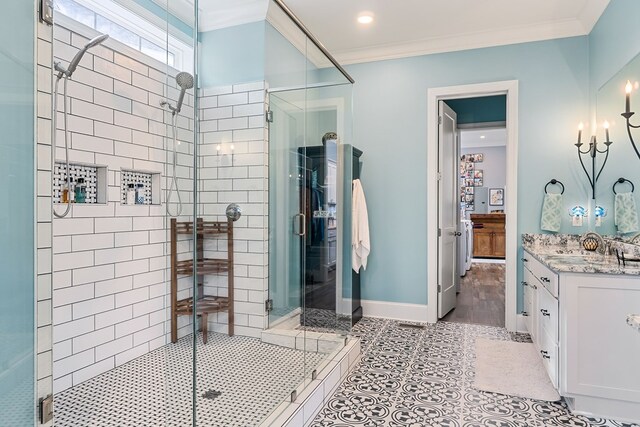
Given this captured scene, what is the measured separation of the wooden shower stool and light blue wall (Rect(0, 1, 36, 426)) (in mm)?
1019

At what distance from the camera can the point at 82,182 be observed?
100 inches

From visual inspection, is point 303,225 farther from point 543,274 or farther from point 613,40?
point 613,40

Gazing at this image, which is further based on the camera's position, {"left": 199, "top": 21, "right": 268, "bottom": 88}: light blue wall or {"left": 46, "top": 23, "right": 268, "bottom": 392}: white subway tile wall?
{"left": 199, "top": 21, "right": 268, "bottom": 88}: light blue wall

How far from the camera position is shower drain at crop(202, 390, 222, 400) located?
2164mm

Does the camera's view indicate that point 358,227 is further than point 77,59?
→ Yes

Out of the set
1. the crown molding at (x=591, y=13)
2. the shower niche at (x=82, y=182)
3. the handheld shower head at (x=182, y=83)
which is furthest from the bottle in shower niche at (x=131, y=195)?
the crown molding at (x=591, y=13)

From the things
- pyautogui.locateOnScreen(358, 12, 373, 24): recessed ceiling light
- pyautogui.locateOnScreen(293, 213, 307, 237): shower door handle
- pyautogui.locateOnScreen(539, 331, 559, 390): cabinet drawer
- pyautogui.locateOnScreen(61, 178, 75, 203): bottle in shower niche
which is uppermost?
pyautogui.locateOnScreen(358, 12, 373, 24): recessed ceiling light

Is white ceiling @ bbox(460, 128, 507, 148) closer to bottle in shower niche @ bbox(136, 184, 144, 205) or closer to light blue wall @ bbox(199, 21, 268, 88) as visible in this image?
light blue wall @ bbox(199, 21, 268, 88)

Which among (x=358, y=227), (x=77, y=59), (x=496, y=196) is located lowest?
(x=358, y=227)

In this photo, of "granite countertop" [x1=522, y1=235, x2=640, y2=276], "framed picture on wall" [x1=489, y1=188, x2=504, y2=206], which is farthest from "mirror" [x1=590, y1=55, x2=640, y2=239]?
"framed picture on wall" [x1=489, y1=188, x2=504, y2=206]

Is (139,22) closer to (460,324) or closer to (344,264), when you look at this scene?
(344,264)

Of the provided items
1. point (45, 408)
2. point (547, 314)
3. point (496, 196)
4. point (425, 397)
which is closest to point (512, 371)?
point (547, 314)

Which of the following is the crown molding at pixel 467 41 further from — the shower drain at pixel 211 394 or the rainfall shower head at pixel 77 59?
the shower drain at pixel 211 394

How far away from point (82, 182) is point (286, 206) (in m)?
1.44
